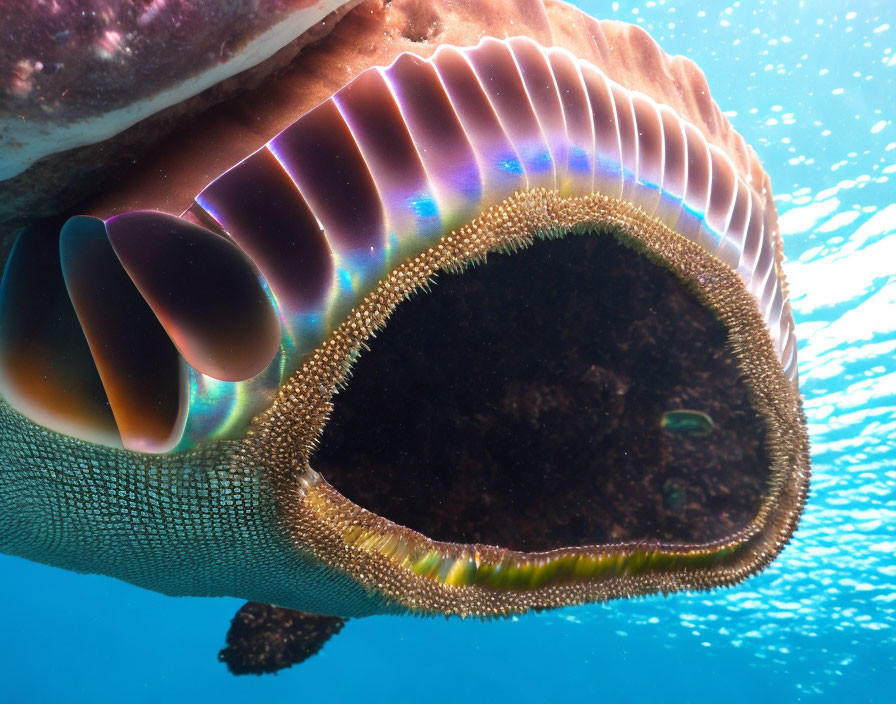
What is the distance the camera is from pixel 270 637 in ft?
13.4

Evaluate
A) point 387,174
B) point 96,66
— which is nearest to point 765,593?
point 387,174

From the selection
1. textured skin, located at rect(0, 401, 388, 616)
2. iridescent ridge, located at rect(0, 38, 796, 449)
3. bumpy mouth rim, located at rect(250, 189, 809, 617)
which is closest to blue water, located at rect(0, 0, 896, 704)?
bumpy mouth rim, located at rect(250, 189, 809, 617)

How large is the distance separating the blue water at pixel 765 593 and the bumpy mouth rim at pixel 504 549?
804 cm

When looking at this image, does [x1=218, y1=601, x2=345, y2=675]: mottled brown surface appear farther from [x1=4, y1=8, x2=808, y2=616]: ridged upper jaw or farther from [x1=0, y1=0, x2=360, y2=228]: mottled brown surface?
[x1=0, y1=0, x2=360, y2=228]: mottled brown surface

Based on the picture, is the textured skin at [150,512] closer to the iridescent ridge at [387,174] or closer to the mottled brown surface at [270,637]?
the iridescent ridge at [387,174]

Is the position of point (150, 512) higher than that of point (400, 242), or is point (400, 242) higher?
point (400, 242)

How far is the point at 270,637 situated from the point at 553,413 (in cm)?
283

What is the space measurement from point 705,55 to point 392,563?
34.0 ft

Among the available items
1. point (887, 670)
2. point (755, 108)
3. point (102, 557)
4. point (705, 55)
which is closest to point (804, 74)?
point (755, 108)

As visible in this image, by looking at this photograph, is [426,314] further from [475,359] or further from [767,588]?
[767,588]

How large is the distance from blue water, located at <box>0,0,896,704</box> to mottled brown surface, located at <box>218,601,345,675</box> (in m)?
8.93

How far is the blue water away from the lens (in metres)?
9.47

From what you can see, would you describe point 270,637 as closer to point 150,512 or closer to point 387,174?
point 150,512

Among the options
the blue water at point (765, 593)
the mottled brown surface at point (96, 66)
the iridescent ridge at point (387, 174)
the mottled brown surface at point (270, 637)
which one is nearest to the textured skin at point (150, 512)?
the iridescent ridge at point (387, 174)
